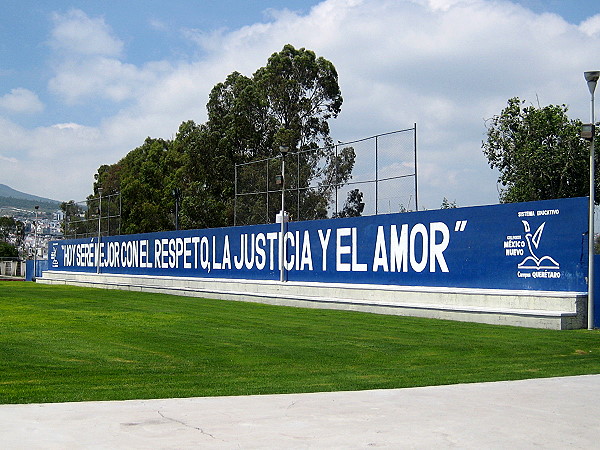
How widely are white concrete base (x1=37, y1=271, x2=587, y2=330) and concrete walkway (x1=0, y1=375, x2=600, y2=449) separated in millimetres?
10035

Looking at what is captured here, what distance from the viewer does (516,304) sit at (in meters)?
20.1

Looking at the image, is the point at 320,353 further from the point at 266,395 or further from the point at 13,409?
the point at 13,409

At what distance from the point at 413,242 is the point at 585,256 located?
6896 mm

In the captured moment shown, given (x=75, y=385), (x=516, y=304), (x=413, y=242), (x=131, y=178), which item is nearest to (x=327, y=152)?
(x=413, y=242)

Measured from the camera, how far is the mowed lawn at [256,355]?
380 inches

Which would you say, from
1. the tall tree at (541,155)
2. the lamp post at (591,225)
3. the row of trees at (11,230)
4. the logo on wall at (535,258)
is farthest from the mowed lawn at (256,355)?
the row of trees at (11,230)

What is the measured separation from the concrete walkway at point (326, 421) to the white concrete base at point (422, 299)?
32.9ft

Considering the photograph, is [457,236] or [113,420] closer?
[113,420]

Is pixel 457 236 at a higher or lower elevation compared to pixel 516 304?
higher

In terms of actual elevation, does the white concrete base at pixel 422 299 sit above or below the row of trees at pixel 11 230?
below

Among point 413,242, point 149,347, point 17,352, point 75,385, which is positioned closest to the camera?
point 75,385

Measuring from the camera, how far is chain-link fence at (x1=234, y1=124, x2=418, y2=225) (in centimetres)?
2803

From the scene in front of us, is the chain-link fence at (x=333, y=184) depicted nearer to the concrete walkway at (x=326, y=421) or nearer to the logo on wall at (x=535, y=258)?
the logo on wall at (x=535, y=258)

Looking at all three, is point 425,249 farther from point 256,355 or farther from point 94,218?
point 94,218
